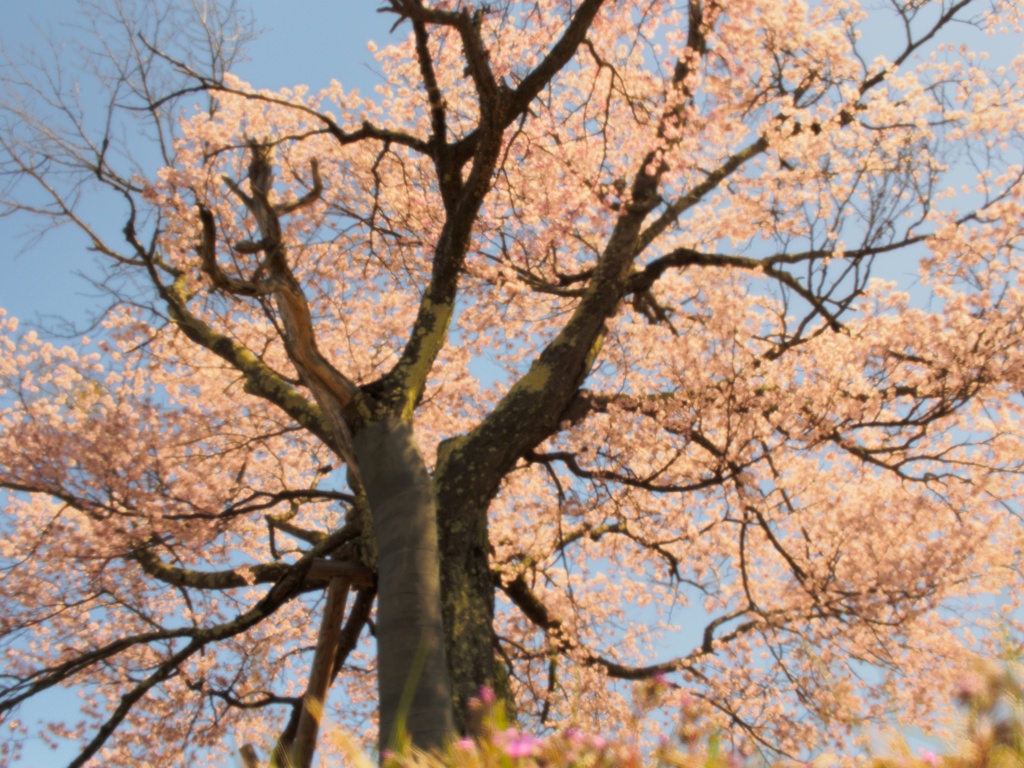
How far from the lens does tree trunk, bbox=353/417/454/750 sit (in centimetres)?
398

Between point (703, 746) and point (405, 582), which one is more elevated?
point (405, 582)

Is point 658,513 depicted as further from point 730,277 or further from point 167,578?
point 167,578

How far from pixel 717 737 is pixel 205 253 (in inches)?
170

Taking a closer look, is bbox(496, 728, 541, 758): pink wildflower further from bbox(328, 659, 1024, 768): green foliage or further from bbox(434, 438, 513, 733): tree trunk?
bbox(434, 438, 513, 733): tree trunk

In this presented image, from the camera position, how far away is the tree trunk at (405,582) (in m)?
3.98

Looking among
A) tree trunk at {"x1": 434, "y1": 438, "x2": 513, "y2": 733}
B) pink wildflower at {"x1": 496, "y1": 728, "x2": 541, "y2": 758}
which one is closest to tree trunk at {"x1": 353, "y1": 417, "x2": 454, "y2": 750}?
tree trunk at {"x1": 434, "y1": 438, "x2": 513, "y2": 733}

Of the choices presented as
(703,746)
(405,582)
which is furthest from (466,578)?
(703,746)

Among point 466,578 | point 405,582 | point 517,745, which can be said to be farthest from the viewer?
point 466,578

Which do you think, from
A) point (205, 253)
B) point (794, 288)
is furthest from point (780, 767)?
point (794, 288)

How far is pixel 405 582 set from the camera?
4426mm

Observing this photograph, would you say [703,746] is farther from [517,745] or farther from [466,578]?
[466,578]

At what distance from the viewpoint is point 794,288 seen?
8188mm

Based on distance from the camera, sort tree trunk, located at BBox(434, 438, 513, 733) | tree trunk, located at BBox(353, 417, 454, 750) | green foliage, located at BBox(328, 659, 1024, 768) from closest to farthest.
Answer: green foliage, located at BBox(328, 659, 1024, 768), tree trunk, located at BBox(353, 417, 454, 750), tree trunk, located at BBox(434, 438, 513, 733)

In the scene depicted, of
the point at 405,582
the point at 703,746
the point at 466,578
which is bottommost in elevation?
the point at 703,746
